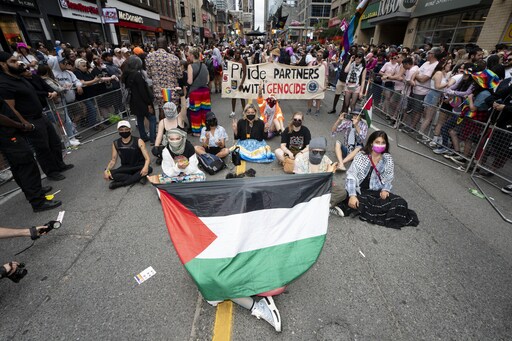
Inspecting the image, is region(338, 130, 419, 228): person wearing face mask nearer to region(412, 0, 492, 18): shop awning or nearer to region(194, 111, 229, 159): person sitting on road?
region(194, 111, 229, 159): person sitting on road

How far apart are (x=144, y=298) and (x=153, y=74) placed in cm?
587

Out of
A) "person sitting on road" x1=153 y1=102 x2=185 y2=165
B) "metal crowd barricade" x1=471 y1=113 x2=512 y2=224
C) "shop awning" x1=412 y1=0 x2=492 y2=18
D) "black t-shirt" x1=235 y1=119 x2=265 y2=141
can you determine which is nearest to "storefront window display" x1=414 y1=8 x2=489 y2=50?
"shop awning" x1=412 y1=0 x2=492 y2=18

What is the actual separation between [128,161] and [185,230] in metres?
3.29

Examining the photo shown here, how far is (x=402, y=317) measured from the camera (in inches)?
99.0

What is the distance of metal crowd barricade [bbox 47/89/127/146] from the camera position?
6.50 metres

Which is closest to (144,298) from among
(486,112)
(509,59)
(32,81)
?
(32,81)

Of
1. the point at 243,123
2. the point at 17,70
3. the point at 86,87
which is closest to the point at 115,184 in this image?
the point at 17,70

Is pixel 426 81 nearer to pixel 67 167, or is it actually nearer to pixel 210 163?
pixel 210 163

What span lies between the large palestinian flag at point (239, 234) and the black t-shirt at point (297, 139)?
2.96 meters

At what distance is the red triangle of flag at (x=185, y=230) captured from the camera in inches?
91.1

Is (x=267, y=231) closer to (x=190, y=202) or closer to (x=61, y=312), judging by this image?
(x=190, y=202)

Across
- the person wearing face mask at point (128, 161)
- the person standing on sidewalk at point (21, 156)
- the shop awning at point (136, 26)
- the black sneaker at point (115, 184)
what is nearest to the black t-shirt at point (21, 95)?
the person standing on sidewalk at point (21, 156)

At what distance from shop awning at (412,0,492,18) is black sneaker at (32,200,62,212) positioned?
846 inches

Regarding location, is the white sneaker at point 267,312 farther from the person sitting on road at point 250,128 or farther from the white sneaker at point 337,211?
the person sitting on road at point 250,128
